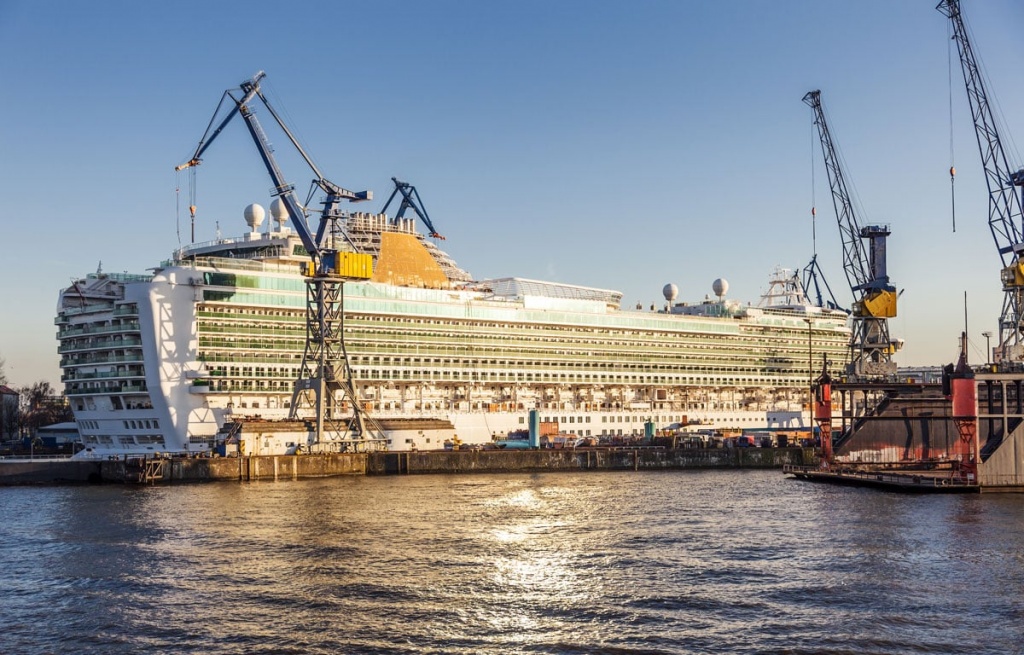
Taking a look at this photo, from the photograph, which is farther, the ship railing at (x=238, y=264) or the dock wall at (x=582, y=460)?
the ship railing at (x=238, y=264)

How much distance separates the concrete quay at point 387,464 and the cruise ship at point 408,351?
3975 millimetres

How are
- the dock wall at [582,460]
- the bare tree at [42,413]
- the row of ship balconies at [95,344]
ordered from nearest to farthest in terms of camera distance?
the dock wall at [582,460], the row of ship balconies at [95,344], the bare tree at [42,413]

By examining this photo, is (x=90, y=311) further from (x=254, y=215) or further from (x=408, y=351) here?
(x=408, y=351)

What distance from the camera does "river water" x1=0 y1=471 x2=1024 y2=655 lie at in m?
33.9

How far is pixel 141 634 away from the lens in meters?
34.8

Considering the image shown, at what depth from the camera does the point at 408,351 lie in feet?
371

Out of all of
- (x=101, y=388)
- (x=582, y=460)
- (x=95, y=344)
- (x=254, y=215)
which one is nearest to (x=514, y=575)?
(x=582, y=460)

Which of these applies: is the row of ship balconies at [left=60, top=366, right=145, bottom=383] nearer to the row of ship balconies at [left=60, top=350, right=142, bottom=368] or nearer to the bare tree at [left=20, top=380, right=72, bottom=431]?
the row of ship balconies at [left=60, top=350, right=142, bottom=368]

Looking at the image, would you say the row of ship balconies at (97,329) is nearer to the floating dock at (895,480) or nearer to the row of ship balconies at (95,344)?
the row of ship balconies at (95,344)

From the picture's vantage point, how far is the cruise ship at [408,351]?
96.0 meters

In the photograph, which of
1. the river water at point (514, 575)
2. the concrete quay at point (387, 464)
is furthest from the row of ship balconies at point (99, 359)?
the river water at point (514, 575)

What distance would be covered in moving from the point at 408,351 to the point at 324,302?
58.9 ft

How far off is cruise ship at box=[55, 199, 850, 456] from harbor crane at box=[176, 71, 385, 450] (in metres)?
2.85

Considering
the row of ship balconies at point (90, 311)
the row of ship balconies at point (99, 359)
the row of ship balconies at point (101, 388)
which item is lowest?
the row of ship balconies at point (101, 388)
